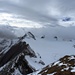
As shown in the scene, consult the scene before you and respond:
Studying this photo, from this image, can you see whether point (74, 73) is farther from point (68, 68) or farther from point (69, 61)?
point (69, 61)

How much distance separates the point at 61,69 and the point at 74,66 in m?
2.20

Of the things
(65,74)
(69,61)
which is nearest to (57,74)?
(65,74)

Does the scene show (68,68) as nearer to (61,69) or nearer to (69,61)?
(61,69)

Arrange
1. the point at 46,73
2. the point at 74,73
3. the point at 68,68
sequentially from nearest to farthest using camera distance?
the point at 74,73
the point at 68,68
the point at 46,73

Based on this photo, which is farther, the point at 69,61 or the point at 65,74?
the point at 69,61

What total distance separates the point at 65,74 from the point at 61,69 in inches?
137

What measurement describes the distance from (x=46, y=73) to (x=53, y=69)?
1552 mm

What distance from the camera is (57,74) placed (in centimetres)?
4550

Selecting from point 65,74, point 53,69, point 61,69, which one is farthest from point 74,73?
point 53,69

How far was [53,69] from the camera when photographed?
50.2 m

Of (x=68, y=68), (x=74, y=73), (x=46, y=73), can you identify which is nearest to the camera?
(x=74, y=73)

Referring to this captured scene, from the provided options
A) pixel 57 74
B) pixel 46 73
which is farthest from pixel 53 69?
pixel 57 74

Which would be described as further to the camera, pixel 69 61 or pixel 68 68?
pixel 69 61

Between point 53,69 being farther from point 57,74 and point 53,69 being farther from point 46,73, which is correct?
point 57,74
